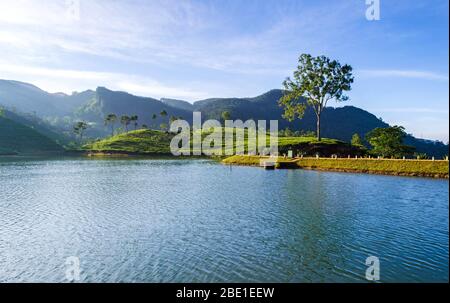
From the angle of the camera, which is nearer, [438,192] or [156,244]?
[156,244]

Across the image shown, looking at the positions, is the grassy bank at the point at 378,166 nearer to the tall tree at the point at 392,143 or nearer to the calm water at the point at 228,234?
the calm water at the point at 228,234

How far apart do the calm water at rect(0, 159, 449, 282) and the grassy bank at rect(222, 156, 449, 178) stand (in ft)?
65.2

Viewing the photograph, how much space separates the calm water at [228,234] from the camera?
26625mm

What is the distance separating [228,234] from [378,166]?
227 feet

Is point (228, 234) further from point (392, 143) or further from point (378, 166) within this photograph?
point (392, 143)

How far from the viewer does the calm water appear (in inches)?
1048

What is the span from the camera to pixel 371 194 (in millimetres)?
57688

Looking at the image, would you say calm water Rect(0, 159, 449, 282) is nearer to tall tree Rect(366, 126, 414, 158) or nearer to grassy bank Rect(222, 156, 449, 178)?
grassy bank Rect(222, 156, 449, 178)

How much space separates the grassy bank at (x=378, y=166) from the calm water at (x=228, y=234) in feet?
65.2

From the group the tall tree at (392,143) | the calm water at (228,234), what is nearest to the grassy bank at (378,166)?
the calm water at (228,234)
